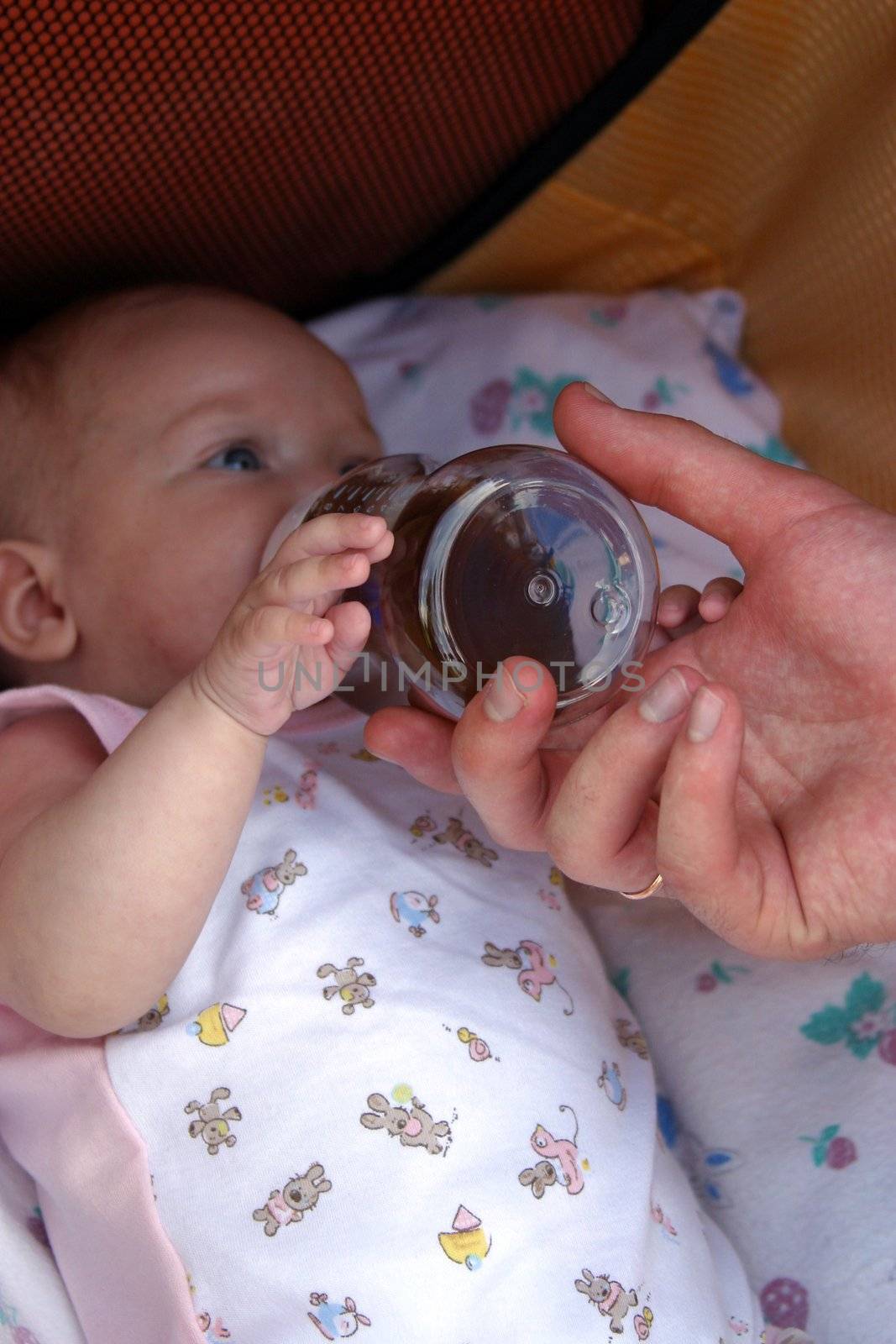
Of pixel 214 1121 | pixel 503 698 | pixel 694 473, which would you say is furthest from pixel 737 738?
pixel 214 1121

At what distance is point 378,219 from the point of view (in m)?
1.45

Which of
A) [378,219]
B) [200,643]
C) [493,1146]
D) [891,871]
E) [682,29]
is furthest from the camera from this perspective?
[378,219]

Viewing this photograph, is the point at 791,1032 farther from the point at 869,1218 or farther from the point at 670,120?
the point at 670,120

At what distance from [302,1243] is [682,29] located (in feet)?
3.88

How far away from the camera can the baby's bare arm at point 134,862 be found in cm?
90

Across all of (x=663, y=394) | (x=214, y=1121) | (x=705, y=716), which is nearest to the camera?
(x=705, y=716)

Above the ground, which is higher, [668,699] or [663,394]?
[668,699]

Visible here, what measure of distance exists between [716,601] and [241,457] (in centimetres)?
50

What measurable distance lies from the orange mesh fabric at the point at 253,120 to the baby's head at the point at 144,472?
9 centimetres

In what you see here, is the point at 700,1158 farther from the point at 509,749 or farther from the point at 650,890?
the point at 509,749

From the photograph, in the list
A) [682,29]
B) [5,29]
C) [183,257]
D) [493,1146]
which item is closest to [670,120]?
[682,29]

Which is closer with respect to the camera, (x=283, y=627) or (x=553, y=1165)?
(x=283, y=627)

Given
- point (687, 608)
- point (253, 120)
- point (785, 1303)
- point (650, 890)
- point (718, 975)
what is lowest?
point (785, 1303)

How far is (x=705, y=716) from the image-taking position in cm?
74
